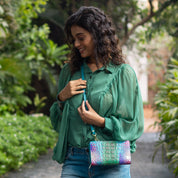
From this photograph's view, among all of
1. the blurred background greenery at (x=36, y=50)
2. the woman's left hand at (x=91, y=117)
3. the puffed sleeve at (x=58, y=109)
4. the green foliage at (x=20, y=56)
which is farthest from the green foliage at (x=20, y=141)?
the woman's left hand at (x=91, y=117)

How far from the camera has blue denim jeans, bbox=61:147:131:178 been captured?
1853mm

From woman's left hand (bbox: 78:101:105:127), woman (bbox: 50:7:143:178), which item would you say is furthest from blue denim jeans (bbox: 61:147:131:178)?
woman's left hand (bbox: 78:101:105:127)

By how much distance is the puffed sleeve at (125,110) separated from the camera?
72.6 inches

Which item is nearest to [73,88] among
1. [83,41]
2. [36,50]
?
[83,41]

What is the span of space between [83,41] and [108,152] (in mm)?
660

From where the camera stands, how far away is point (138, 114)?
6.31 ft

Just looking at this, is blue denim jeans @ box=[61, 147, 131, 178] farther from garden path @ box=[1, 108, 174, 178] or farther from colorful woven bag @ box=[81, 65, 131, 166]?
garden path @ box=[1, 108, 174, 178]

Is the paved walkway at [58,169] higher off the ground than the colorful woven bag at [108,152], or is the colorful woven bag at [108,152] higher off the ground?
the colorful woven bag at [108,152]

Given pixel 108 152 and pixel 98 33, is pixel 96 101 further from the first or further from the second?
pixel 98 33

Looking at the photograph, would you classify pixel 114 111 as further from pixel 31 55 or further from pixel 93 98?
pixel 31 55

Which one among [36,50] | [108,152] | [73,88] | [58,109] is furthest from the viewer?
[36,50]

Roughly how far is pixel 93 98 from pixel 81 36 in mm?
375

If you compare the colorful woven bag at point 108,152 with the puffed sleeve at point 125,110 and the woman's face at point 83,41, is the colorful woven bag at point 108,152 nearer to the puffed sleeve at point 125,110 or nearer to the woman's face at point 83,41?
the puffed sleeve at point 125,110

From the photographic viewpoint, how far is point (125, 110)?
6.18ft
